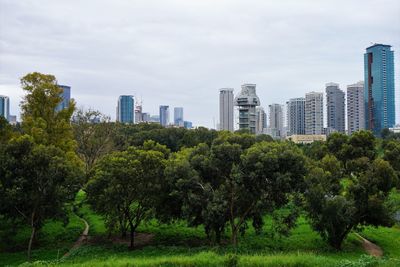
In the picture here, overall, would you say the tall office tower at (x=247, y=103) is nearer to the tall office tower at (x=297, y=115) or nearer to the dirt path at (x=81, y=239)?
the tall office tower at (x=297, y=115)

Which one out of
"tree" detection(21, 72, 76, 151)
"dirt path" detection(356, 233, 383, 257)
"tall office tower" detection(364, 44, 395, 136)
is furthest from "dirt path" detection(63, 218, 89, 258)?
"tall office tower" detection(364, 44, 395, 136)

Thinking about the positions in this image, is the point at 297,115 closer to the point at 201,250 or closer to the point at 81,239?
the point at 81,239

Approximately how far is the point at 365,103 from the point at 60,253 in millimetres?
177110

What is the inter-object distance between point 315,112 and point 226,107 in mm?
39802

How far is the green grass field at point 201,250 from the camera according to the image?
18.1 m

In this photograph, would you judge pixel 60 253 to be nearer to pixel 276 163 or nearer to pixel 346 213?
pixel 276 163

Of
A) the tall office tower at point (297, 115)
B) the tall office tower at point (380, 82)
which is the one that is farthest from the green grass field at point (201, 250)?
the tall office tower at point (380, 82)

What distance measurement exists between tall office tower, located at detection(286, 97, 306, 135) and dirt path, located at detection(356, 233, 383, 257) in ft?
532

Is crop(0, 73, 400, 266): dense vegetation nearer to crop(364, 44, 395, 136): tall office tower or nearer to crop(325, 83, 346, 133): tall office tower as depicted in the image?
crop(325, 83, 346, 133): tall office tower

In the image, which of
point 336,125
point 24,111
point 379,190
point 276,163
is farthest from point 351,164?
point 336,125

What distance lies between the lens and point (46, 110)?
3403 centimetres

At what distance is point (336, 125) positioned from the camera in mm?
186500

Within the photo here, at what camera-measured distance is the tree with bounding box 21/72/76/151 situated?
3309 centimetres

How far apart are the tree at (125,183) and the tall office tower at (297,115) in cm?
16902
